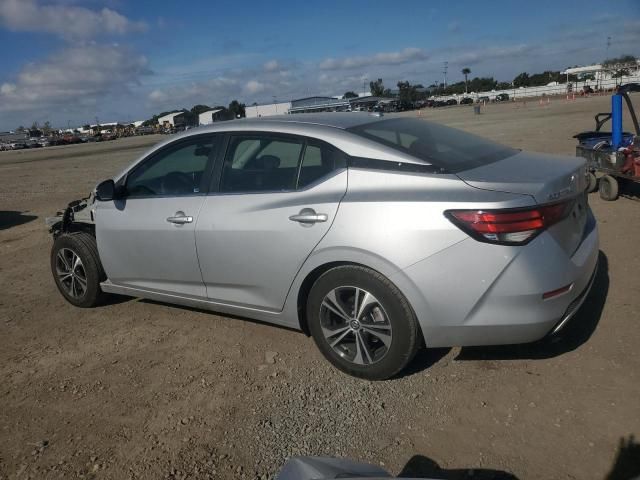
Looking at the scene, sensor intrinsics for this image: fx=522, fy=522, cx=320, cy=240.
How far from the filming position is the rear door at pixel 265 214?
3.37 meters

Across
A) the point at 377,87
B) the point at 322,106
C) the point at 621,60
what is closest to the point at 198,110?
the point at 322,106

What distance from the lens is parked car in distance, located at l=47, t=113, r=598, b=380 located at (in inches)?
114

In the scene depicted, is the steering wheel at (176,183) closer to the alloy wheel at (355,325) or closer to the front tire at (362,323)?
the front tire at (362,323)

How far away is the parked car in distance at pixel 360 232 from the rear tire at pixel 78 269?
1.27 feet

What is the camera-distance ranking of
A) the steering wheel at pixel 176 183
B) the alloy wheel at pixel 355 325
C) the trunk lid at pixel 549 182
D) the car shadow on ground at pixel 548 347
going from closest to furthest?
the trunk lid at pixel 549 182
the alloy wheel at pixel 355 325
the car shadow on ground at pixel 548 347
the steering wheel at pixel 176 183

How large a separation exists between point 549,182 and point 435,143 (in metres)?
0.88

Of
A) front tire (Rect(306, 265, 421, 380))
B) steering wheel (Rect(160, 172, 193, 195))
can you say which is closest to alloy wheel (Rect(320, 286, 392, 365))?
front tire (Rect(306, 265, 421, 380))

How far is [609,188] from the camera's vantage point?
25.7 ft

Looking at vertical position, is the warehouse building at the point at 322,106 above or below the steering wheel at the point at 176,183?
above

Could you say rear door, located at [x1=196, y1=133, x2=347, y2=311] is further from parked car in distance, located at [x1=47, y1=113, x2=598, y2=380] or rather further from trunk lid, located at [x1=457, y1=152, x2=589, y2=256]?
trunk lid, located at [x1=457, y1=152, x2=589, y2=256]

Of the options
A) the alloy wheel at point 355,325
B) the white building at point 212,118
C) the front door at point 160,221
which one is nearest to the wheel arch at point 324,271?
the alloy wheel at point 355,325

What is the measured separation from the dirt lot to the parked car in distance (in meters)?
0.34

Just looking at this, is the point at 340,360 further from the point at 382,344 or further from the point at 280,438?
the point at 280,438

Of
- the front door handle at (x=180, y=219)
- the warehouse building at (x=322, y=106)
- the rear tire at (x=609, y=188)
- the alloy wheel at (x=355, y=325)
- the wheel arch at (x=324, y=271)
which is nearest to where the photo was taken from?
the wheel arch at (x=324, y=271)
